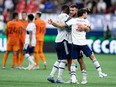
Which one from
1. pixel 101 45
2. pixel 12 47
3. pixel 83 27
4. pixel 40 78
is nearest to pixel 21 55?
pixel 12 47

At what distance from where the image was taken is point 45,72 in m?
22.6

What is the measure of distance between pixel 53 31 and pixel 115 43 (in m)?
4.03

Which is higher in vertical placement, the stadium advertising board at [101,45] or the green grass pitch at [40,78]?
the stadium advertising board at [101,45]

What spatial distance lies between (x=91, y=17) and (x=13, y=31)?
1219 cm

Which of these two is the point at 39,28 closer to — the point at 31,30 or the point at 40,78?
the point at 31,30

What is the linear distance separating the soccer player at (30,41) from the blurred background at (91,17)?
1020 centimetres

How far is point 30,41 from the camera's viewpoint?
2402 cm

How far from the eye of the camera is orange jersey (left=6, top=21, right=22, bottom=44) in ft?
81.3

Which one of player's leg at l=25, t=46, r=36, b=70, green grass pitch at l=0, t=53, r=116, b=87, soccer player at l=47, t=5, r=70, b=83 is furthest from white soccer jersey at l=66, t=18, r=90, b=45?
player's leg at l=25, t=46, r=36, b=70

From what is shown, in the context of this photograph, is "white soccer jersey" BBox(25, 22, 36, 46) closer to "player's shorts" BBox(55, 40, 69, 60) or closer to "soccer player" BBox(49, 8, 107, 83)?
"player's shorts" BBox(55, 40, 69, 60)

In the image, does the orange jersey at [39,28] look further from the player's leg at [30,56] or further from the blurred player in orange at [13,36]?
the player's leg at [30,56]

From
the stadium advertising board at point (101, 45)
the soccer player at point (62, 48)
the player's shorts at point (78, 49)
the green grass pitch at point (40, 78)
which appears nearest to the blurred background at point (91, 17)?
the stadium advertising board at point (101, 45)

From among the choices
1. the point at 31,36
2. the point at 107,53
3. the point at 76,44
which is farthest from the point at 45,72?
the point at 107,53

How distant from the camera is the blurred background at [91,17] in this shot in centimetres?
3469
